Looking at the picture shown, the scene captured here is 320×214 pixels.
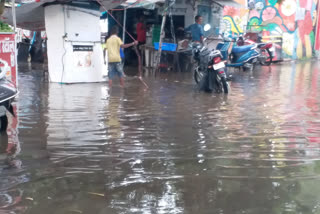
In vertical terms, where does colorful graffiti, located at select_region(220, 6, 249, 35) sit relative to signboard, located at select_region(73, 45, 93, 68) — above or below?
above

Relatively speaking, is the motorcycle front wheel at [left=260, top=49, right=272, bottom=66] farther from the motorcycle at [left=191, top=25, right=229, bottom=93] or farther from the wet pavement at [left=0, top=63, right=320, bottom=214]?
the wet pavement at [left=0, top=63, right=320, bottom=214]

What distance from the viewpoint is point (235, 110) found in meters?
8.02

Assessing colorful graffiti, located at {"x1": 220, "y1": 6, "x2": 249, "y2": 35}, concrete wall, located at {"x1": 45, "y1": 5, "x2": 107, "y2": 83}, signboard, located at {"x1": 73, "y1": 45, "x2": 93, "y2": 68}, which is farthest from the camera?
colorful graffiti, located at {"x1": 220, "y1": 6, "x2": 249, "y2": 35}

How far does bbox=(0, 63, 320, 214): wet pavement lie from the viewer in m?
3.71

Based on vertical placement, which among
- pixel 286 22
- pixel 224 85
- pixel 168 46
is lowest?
pixel 224 85

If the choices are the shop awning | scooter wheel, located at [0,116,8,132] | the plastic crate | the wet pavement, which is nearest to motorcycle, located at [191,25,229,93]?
the wet pavement

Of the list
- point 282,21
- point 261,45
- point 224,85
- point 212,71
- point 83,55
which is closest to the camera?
point 224,85

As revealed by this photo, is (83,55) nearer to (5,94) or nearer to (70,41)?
(70,41)

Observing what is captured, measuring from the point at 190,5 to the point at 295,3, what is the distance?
9.68 metres

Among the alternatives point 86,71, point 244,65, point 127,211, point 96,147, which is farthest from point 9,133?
point 244,65

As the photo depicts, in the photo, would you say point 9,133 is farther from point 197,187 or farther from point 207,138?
point 197,187

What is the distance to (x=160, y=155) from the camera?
16.6ft

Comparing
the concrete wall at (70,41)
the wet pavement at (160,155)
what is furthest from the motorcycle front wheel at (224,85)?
the concrete wall at (70,41)

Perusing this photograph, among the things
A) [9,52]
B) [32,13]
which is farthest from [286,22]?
[9,52]
